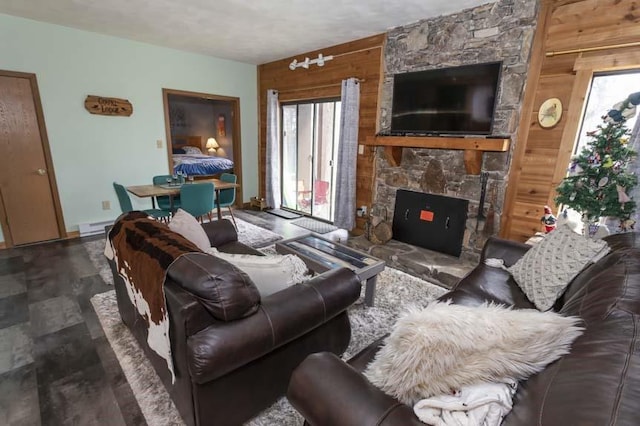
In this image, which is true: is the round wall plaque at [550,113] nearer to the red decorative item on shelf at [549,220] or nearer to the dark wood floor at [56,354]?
the red decorative item on shelf at [549,220]

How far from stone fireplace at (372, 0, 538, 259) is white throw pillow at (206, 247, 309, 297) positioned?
231cm

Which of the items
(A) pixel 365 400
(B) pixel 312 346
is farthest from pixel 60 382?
(A) pixel 365 400

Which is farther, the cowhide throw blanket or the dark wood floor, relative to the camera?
the dark wood floor

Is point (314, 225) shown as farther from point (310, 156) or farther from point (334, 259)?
point (334, 259)

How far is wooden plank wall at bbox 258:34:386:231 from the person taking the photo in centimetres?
369

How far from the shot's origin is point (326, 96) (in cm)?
434

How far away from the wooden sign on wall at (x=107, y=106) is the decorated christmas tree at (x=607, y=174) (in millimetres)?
4982

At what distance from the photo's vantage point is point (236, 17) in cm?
312

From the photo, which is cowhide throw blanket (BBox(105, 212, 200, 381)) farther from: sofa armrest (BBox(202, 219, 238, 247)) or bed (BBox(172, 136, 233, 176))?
bed (BBox(172, 136, 233, 176))

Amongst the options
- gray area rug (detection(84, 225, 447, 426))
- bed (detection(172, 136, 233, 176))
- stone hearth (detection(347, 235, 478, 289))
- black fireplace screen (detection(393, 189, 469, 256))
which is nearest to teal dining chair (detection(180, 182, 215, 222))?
gray area rug (detection(84, 225, 447, 426))

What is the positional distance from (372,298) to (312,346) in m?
0.96

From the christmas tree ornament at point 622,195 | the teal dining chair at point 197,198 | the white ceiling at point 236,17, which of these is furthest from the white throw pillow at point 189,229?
the christmas tree ornament at point 622,195

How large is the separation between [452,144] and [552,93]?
0.85 meters

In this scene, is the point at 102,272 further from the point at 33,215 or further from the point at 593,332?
the point at 593,332
